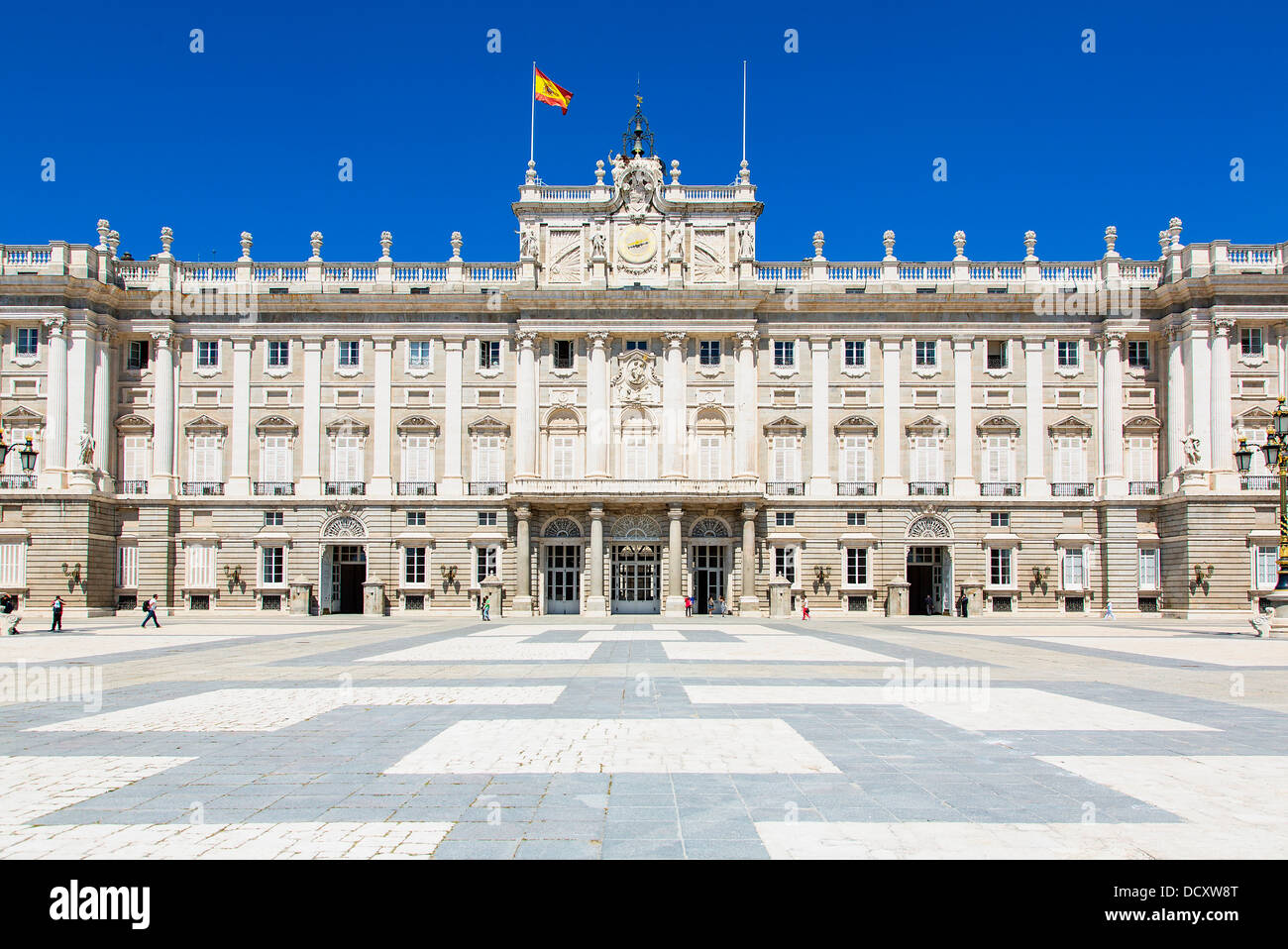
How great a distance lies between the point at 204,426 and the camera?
1916 inches

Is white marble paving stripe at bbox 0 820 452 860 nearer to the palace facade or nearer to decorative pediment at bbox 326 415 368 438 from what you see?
the palace facade

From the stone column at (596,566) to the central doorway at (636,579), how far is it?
1563 mm

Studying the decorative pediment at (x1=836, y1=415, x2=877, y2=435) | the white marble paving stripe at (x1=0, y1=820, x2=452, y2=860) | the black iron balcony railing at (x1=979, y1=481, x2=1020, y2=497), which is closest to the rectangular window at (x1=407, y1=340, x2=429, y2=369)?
the decorative pediment at (x1=836, y1=415, x2=877, y2=435)

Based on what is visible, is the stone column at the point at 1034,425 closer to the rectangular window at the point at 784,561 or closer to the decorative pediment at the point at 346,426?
the rectangular window at the point at 784,561

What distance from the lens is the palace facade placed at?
154 ft

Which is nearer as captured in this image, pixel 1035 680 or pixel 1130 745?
pixel 1130 745

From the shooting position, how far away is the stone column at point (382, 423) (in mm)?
48469

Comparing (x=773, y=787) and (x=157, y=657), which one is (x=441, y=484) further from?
(x=773, y=787)

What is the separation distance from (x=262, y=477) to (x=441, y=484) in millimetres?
9348

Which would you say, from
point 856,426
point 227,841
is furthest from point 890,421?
point 227,841

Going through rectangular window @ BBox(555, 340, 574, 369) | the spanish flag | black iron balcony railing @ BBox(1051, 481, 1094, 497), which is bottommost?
black iron balcony railing @ BBox(1051, 481, 1094, 497)

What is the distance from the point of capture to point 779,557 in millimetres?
48031

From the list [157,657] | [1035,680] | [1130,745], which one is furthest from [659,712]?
[157,657]

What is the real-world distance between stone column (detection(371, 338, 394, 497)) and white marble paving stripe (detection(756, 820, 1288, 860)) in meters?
44.0
